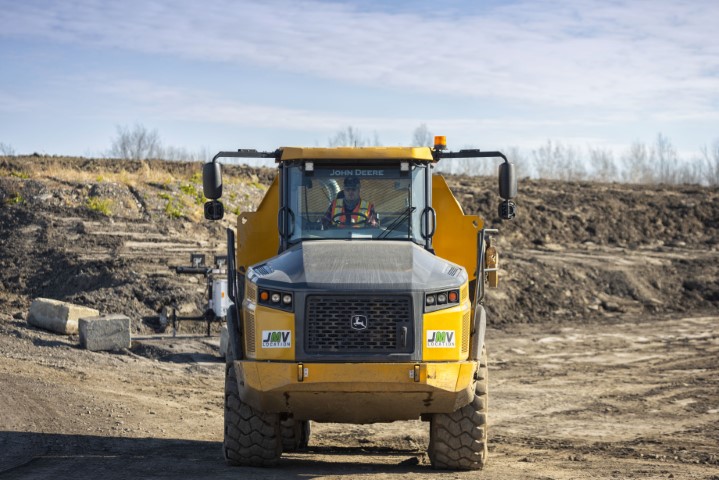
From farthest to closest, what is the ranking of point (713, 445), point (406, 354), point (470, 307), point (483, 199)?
point (483, 199)
point (713, 445)
point (470, 307)
point (406, 354)

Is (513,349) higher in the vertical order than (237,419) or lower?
lower

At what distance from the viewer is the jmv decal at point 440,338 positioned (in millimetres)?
9000

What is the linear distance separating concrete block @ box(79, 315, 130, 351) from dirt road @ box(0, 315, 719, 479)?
0.96 ft

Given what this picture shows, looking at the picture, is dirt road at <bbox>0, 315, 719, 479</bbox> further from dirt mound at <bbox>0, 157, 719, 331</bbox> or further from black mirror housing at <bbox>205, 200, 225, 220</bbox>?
dirt mound at <bbox>0, 157, 719, 331</bbox>

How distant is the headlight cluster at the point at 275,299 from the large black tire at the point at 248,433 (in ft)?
3.35

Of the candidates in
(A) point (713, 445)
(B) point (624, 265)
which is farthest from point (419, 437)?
(B) point (624, 265)

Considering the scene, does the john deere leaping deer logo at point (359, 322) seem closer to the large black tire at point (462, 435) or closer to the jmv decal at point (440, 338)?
the jmv decal at point (440, 338)

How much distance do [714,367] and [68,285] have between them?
13682 mm

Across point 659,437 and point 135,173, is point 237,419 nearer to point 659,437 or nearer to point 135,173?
point 659,437

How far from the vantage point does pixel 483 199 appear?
116ft

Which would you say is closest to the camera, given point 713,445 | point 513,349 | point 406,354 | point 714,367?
point 406,354

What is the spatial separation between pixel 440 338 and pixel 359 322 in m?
0.70

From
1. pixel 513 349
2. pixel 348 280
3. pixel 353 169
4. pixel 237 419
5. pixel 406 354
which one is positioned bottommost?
pixel 513 349

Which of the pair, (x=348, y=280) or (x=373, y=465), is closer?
(x=348, y=280)
